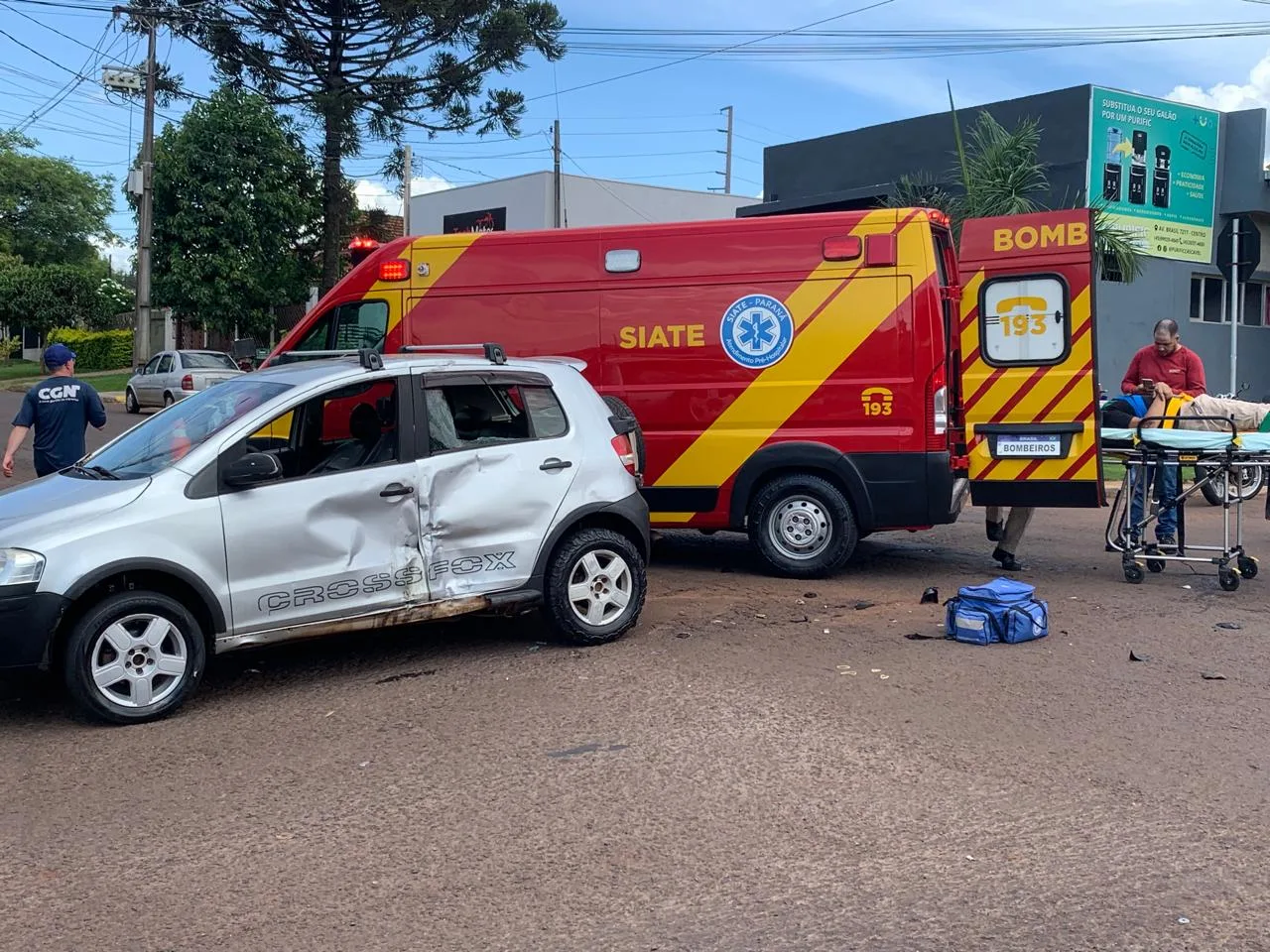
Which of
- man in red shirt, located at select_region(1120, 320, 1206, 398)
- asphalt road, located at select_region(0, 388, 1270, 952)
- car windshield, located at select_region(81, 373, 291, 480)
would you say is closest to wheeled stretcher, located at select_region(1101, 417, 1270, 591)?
man in red shirt, located at select_region(1120, 320, 1206, 398)

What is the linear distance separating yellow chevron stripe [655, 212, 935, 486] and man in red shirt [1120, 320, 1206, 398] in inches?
109

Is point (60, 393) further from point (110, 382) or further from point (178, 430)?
point (110, 382)

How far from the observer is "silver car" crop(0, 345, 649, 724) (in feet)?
18.1

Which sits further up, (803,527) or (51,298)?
(51,298)

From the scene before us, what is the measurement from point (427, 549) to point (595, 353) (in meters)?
3.40

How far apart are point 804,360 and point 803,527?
1.27 metres

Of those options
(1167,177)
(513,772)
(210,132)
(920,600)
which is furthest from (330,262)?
(513,772)

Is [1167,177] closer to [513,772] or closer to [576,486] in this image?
[576,486]

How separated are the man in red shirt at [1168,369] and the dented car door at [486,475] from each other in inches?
226

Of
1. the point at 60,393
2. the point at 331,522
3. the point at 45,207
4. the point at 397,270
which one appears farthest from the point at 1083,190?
the point at 45,207

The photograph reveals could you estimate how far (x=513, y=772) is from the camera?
196 inches

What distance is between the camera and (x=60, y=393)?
8742 millimetres

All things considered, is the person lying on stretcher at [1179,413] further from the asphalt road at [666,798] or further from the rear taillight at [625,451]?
the rear taillight at [625,451]

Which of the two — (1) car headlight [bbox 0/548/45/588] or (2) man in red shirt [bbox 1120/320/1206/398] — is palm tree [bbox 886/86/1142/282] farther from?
(1) car headlight [bbox 0/548/45/588]
